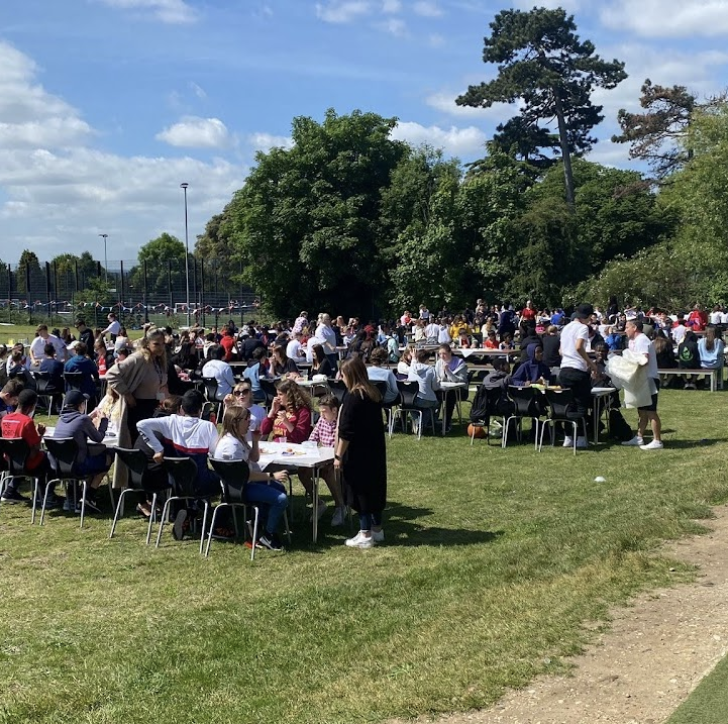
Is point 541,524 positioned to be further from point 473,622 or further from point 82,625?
point 82,625

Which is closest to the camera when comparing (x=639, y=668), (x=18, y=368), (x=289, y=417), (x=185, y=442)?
(x=639, y=668)

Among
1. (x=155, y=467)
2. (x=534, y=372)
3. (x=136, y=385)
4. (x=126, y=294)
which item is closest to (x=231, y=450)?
(x=155, y=467)

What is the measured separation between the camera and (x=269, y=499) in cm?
782

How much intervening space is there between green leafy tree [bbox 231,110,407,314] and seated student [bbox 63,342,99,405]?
24354mm

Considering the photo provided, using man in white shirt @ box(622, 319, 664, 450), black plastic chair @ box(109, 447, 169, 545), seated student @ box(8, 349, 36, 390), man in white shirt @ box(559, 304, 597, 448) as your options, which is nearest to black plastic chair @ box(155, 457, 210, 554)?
black plastic chair @ box(109, 447, 169, 545)

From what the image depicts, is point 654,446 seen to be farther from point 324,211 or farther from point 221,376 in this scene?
point 324,211

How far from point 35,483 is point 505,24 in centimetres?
4857

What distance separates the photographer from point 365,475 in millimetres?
7734

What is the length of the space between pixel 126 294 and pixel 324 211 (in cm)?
1522

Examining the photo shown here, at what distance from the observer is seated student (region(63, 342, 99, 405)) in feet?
47.8

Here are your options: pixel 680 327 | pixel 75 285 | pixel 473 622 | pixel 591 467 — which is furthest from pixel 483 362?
pixel 75 285

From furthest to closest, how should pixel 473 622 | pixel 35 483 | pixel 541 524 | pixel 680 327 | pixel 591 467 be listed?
pixel 680 327 < pixel 591 467 < pixel 35 483 < pixel 541 524 < pixel 473 622

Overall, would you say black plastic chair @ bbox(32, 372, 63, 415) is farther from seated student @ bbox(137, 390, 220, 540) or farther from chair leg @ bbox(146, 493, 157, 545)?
seated student @ bbox(137, 390, 220, 540)

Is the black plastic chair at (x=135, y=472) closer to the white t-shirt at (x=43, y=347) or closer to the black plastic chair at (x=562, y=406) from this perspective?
the black plastic chair at (x=562, y=406)
